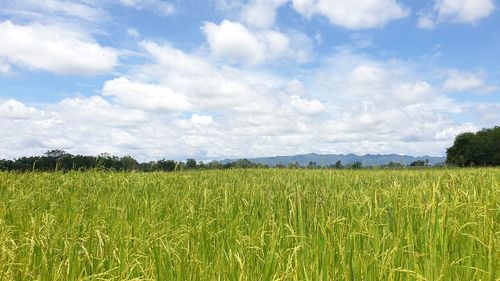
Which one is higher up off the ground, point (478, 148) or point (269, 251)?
point (478, 148)

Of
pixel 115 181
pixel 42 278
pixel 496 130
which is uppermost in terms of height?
pixel 496 130

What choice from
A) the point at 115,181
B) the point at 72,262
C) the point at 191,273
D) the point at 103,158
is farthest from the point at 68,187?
the point at 191,273

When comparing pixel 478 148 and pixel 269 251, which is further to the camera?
pixel 478 148

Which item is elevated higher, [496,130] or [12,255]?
[496,130]

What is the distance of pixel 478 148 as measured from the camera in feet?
238

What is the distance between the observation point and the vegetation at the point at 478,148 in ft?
229

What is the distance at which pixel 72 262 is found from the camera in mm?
3658

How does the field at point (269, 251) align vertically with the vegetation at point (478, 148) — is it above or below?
below

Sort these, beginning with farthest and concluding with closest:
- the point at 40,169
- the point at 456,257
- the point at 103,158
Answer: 1. the point at 40,169
2. the point at 103,158
3. the point at 456,257

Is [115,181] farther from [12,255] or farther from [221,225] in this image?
[12,255]

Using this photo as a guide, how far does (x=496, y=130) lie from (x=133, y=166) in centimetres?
8047

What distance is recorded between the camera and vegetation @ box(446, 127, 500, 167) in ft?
229

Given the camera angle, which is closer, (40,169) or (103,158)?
(103,158)

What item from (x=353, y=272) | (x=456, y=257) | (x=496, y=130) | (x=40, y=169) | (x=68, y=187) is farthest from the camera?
(x=496, y=130)
